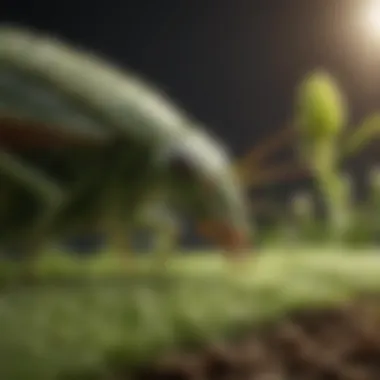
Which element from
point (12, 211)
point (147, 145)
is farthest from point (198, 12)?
→ point (12, 211)

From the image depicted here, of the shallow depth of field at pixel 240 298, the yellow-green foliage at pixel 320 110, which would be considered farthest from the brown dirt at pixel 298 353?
the yellow-green foliage at pixel 320 110

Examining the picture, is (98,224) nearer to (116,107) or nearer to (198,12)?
(116,107)

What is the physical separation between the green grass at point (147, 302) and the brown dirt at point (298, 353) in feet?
0.04

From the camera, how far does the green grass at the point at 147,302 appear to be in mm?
713

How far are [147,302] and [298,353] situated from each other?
0.44 feet

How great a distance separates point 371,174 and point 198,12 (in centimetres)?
22

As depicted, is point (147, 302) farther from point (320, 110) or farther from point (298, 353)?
point (320, 110)

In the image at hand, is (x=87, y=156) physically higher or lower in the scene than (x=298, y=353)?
higher

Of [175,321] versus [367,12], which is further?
[367,12]

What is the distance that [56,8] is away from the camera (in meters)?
0.81

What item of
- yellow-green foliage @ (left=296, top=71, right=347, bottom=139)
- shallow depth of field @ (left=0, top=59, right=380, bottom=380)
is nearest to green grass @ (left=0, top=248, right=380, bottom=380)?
shallow depth of field @ (left=0, top=59, right=380, bottom=380)

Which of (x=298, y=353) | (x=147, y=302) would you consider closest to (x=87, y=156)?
(x=147, y=302)

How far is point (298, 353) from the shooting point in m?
0.75

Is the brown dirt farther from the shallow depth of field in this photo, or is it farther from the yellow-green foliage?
the yellow-green foliage
